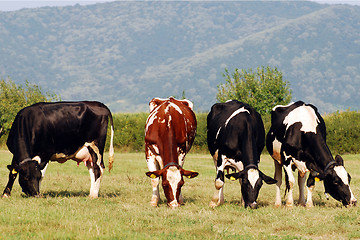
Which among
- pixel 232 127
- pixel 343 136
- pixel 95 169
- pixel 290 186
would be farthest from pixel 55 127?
pixel 343 136

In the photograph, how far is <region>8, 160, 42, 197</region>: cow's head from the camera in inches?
489

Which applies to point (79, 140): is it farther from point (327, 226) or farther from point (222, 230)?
point (327, 226)

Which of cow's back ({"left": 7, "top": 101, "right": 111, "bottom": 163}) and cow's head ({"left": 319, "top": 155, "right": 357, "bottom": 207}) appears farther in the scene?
cow's back ({"left": 7, "top": 101, "right": 111, "bottom": 163})

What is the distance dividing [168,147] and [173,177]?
88 cm

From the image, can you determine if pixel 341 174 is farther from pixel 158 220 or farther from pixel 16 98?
pixel 16 98

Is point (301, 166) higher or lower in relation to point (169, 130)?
lower

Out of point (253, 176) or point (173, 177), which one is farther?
point (173, 177)

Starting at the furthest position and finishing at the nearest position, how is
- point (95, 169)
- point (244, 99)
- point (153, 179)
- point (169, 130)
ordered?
point (244, 99) < point (95, 169) < point (153, 179) < point (169, 130)

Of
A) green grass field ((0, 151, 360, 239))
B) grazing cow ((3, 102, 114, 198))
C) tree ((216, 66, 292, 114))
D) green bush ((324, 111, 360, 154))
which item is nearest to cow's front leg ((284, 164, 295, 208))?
green grass field ((0, 151, 360, 239))

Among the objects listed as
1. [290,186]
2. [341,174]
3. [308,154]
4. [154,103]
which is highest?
[154,103]

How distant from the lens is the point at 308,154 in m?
12.8

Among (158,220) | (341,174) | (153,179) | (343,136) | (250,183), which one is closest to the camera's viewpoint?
(158,220)

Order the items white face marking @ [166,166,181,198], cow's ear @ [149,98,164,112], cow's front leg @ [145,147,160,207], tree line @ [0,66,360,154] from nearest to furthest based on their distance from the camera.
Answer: white face marking @ [166,166,181,198] < cow's front leg @ [145,147,160,207] < cow's ear @ [149,98,164,112] < tree line @ [0,66,360,154]

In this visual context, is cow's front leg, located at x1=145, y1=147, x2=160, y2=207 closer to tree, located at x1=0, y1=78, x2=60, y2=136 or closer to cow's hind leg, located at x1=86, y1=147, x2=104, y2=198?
cow's hind leg, located at x1=86, y1=147, x2=104, y2=198
